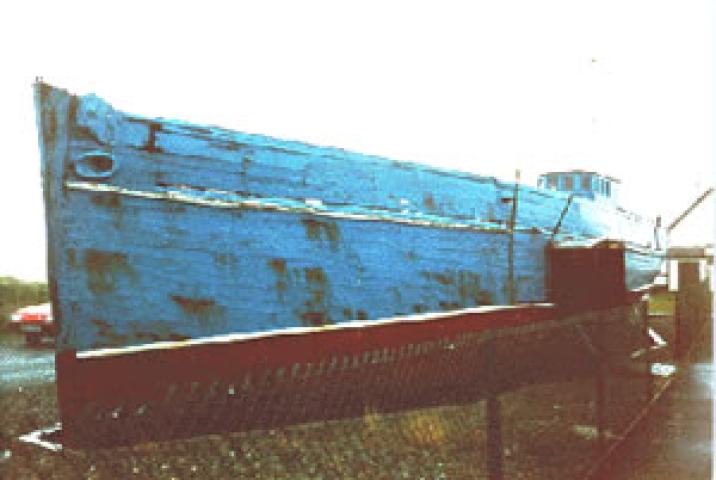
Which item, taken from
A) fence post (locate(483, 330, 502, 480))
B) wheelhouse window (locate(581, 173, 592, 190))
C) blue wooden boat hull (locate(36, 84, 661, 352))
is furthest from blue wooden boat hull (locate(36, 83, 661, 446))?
wheelhouse window (locate(581, 173, 592, 190))

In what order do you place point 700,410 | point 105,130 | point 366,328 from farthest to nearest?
point 700,410 < point 366,328 < point 105,130

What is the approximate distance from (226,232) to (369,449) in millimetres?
2746

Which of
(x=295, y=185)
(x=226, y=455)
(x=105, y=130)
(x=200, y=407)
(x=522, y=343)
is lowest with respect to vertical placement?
(x=226, y=455)

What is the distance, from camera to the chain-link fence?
169 inches

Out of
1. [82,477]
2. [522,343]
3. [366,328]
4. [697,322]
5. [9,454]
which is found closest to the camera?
[522,343]

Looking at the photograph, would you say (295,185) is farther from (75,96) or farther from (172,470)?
(172,470)

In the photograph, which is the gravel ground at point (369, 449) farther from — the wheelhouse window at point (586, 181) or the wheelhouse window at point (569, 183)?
the wheelhouse window at point (586, 181)

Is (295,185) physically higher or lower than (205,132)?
lower

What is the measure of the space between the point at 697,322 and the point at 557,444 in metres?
8.21

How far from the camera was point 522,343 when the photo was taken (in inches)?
172

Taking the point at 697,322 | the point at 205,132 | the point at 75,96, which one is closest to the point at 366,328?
the point at 205,132

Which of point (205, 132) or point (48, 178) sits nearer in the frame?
point (48, 178)

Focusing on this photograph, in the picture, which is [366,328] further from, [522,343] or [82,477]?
[82,477]

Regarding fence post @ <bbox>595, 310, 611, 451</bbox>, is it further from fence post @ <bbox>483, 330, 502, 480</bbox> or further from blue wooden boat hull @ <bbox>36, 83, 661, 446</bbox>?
fence post @ <bbox>483, 330, 502, 480</bbox>
